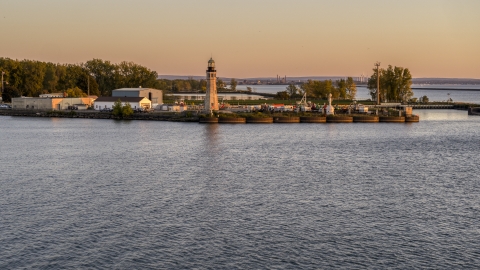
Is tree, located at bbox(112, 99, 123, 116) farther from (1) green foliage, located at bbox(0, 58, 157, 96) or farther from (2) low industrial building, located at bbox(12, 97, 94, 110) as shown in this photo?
(1) green foliage, located at bbox(0, 58, 157, 96)

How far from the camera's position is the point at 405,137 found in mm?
48281

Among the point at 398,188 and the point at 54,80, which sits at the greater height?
the point at 54,80

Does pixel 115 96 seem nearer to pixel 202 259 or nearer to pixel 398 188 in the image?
pixel 398 188

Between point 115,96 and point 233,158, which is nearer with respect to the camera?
point 233,158

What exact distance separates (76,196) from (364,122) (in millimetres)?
42293

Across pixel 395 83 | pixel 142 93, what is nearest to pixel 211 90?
pixel 142 93

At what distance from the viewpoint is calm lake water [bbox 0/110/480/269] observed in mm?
17203

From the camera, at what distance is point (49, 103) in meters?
73.7

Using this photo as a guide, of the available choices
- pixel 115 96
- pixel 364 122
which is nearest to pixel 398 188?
pixel 364 122

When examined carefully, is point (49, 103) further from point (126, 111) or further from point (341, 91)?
point (341, 91)

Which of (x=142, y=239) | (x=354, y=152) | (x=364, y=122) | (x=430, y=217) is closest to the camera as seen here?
(x=142, y=239)

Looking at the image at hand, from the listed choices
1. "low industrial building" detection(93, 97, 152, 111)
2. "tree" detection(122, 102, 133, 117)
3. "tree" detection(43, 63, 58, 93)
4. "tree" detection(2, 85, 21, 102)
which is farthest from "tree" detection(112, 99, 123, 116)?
"tree" detection(43, 63, 58, 93)

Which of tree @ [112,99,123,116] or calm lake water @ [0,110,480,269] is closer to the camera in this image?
calm lake water @ [0,110,480,269]

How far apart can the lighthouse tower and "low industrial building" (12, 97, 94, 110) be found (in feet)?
60.7
